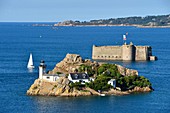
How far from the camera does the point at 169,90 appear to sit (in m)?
65.6

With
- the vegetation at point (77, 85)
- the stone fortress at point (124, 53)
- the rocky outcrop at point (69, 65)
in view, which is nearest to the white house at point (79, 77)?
the vegetation at point (77, 85)

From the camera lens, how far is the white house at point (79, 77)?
62219 millimetres

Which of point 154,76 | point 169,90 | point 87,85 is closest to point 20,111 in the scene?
point 87,85

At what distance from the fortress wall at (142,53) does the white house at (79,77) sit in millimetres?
34078

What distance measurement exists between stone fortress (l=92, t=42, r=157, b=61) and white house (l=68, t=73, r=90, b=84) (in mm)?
32932

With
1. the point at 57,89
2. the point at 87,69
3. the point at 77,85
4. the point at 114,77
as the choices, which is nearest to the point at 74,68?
the point at 87,69

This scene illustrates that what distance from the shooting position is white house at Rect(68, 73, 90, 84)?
2450 inches

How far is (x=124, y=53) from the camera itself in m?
96.4

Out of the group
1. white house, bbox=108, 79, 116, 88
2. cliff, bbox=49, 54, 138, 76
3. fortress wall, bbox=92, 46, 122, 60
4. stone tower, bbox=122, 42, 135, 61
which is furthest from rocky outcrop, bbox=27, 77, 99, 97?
fortress wall, bbox=92, 46, 122, 60

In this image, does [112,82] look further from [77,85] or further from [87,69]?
[87,69]

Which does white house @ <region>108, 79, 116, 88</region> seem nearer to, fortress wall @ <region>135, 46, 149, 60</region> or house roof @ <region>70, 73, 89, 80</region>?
house roof @ <region>70, 73, 89, 80</region>

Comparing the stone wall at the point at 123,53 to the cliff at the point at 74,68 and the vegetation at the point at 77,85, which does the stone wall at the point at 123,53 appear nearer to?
the cliff at the point at 74,68

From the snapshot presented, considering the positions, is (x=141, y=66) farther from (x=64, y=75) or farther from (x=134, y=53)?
(x=64, y=75)

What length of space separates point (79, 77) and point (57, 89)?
3.06 meters
